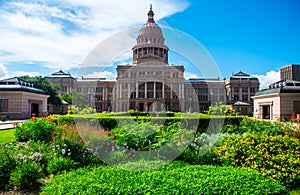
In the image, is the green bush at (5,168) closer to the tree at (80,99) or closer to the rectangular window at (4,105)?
the rectangular window at (4,105)

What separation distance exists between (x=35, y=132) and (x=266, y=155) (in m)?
10.5

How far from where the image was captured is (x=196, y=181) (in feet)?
17.5

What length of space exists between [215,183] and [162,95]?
68259mm

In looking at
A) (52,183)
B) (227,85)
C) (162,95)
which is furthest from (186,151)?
(227,85)

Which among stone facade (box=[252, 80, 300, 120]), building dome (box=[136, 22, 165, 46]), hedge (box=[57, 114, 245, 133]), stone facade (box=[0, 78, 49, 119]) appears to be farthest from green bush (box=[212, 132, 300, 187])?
building dome (box=[136, 22, 165, 46])

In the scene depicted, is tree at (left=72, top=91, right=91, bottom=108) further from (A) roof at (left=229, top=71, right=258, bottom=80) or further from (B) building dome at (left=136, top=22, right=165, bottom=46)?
(A) roof at (left=229, top=71, right=258, bottom=80)

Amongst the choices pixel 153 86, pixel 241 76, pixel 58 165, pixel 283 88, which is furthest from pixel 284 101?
pixel 241 76

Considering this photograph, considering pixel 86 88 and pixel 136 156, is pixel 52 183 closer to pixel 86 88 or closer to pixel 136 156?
pixel 136 156

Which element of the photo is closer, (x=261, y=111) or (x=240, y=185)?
(x=240, y=185)

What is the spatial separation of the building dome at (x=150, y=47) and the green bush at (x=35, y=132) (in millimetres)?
58822

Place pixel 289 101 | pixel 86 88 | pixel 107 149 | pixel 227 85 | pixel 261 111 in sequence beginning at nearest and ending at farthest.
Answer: pixel 107 149 → pixel 289 101 → pixel 261 111 → pixel 86 88 → pixel 227 85

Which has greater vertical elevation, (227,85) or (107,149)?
(227,85)

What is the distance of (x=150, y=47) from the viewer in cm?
7656

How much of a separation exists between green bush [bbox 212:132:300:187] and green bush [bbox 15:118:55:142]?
839 centimetres
